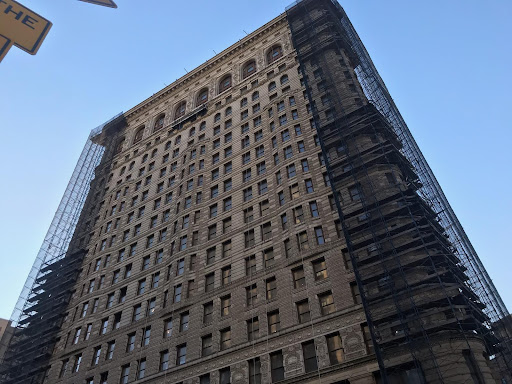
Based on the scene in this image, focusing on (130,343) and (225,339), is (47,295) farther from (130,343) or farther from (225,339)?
(225,339)

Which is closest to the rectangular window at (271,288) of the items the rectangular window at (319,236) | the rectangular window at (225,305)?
the rectangular window at (225,305)

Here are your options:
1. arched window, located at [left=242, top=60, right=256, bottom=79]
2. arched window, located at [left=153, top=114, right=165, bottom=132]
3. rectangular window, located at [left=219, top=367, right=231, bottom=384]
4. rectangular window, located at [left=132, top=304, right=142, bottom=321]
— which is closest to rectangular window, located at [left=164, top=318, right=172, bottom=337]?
rectangular window, located at [left=132, top=304, right=142, bottom=321]

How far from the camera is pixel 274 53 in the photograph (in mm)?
66562

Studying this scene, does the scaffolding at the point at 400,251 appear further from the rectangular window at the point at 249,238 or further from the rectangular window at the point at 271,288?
the rectangular window at the point at 249,238

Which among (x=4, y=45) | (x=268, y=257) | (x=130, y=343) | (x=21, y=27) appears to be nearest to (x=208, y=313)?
(x=268, y=257)

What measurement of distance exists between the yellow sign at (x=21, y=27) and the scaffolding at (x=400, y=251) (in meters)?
26.1

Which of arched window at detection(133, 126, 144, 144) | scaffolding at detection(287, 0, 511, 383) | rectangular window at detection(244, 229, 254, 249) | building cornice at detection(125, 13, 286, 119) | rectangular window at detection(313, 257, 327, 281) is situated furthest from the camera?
arched window at detection(133, 126, 144, 144)

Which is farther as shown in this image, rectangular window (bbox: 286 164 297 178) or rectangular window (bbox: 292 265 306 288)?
rectangular window (bbox: 286 164 297 178)

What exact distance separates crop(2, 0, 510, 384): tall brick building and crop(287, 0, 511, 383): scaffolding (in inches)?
5.9

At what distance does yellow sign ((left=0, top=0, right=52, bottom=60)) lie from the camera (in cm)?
741

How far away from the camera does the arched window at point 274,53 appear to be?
213 feet

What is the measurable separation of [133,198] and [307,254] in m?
31.5

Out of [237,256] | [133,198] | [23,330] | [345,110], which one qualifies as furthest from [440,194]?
[23,330]

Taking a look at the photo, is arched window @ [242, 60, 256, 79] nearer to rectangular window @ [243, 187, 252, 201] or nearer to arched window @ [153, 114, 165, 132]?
arched window @ [153, 114, 165, 132]
